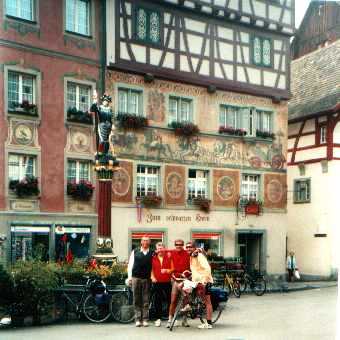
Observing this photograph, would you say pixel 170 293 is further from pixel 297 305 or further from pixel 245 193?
pixel 245 193

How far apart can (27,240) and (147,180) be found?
18.2 feet

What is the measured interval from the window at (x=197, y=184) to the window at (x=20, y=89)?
7.43m

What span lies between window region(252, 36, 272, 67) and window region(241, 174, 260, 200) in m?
4.70

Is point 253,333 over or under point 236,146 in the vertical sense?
under

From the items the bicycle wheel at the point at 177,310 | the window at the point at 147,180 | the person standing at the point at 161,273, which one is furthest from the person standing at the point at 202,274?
the window at the point at 147,180

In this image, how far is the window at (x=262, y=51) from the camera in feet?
93.4

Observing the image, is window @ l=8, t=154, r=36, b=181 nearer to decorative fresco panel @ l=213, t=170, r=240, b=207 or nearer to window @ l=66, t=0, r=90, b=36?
window @ l=66, t=0, r=90, b=36

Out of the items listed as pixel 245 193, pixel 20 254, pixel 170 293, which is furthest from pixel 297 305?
pixel 245 193

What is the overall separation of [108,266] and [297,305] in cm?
563

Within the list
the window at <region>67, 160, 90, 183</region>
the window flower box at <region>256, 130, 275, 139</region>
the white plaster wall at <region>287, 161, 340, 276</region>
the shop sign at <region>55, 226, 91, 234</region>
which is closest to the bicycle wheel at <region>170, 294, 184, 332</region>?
the shop sign at <region>55, 226, 91, 234</region>

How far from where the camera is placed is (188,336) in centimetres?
1184

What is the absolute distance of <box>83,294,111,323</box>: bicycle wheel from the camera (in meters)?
13.6

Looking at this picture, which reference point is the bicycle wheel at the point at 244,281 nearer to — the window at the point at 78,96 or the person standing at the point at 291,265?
the person standing at the point at 291,265

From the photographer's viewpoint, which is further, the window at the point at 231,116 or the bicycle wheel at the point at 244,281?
the window at the point at 231,116
